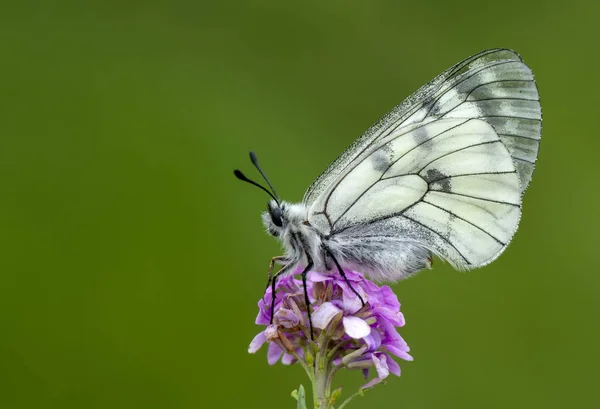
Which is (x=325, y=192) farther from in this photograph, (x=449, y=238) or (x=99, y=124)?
(x=99, y=124)

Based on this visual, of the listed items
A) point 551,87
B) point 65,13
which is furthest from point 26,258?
point 551,87

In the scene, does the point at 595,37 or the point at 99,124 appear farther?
the point at 595,37

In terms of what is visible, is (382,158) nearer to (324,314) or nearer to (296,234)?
(296,234)

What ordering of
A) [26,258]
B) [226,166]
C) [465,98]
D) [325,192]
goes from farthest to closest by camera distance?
[226,166] → [26,258] → [465,98] → [325,192]

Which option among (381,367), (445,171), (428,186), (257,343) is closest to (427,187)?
(428,186)

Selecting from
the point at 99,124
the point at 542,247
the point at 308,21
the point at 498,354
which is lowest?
the point at 498,354

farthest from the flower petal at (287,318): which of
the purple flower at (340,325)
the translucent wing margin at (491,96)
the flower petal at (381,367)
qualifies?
the translucent wing margin at (491,96)

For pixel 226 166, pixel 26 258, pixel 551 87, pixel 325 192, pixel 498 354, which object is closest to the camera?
pixel 325 192
